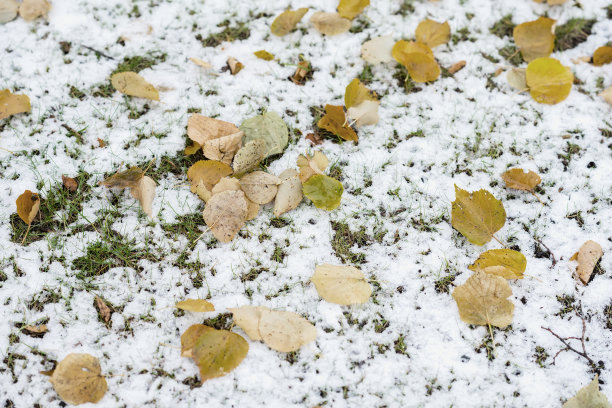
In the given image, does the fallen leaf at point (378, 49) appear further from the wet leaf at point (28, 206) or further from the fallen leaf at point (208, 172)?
the wet leaf at point (28, 206)

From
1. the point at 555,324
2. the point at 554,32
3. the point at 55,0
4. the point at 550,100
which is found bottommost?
the point at 555,324

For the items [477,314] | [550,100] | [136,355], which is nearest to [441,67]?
[550,100]

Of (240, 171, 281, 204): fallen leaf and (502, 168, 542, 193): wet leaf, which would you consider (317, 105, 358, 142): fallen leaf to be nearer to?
(240, 171, 281, 204): fallen leaf

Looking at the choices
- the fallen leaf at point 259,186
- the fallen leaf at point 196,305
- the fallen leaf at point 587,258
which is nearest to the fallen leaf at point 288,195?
the fallen leaf at point 259,186

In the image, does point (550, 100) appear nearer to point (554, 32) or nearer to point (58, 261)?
point (554, 32)

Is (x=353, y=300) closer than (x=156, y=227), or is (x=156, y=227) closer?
(x=353, y=300)

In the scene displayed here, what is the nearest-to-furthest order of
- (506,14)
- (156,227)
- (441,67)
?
1. (156,227)
2. (441,67)
3. (506,14)
